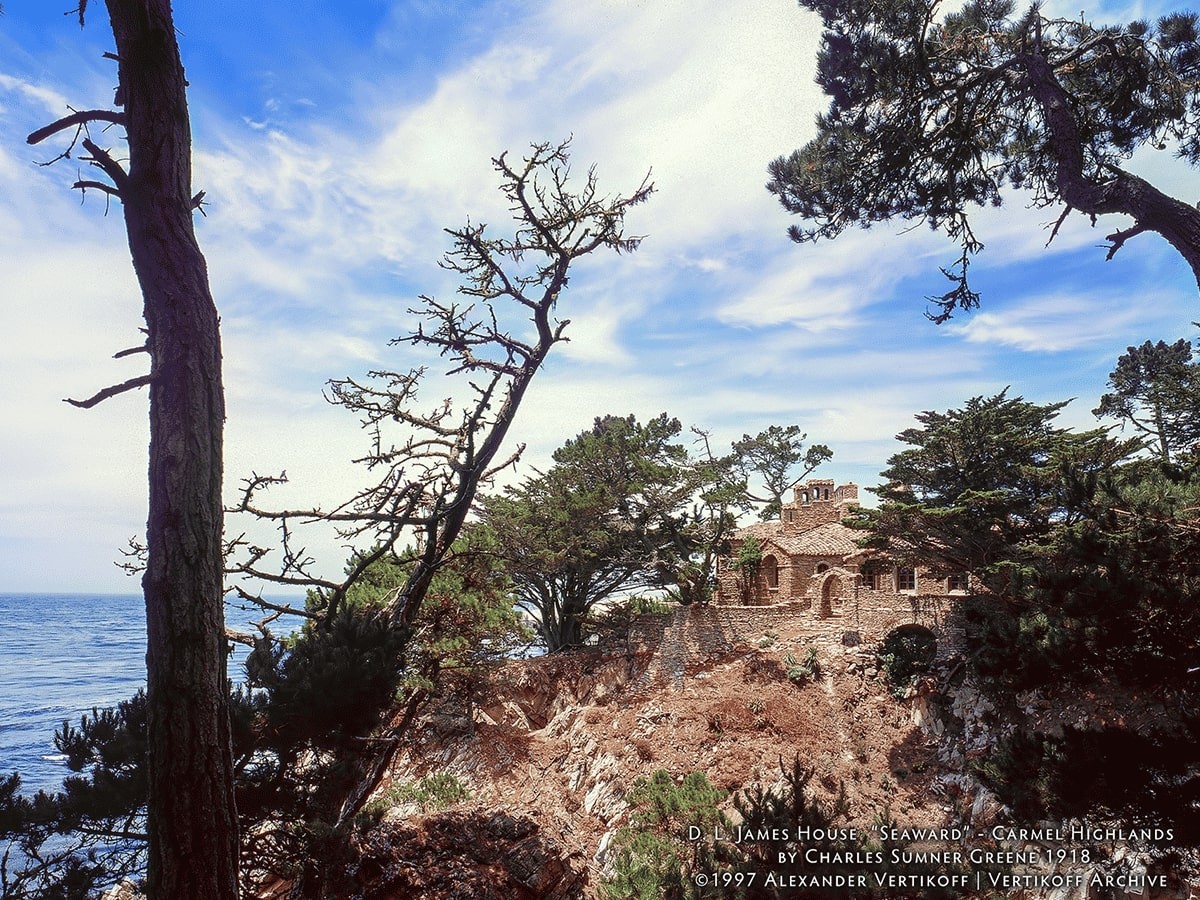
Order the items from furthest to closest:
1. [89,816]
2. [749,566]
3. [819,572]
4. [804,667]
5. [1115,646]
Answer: [749,566] → [819,572] → [804,667] → [1115,646] → [89,816]

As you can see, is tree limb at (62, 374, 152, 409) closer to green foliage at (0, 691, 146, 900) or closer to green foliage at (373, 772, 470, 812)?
green foliage at (0, 691, 146, 900)

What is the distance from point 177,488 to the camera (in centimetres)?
373

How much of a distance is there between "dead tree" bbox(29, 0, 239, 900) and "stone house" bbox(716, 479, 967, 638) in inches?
671

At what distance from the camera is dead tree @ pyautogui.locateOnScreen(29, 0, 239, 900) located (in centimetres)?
349

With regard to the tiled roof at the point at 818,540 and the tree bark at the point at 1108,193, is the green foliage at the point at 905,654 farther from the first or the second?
the tree bark at the point at 1108,193

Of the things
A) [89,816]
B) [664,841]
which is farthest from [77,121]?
[664,841]

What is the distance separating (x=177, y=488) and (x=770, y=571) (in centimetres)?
2074

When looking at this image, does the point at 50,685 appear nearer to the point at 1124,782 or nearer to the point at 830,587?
the point at 830,587

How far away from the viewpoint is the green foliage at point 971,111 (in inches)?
304

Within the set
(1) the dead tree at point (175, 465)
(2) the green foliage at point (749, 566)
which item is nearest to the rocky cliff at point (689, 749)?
(2) the green foliage at point (749, 566)

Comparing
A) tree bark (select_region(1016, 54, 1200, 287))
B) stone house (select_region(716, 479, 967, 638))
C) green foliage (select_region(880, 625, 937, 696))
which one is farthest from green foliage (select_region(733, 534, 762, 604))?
tree bark (select_region(1016, 54, 1200, 287))

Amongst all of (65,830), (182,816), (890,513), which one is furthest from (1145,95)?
(65,830)

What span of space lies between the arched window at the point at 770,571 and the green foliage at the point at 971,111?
47.2 feet

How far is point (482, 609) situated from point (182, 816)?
371 inches
